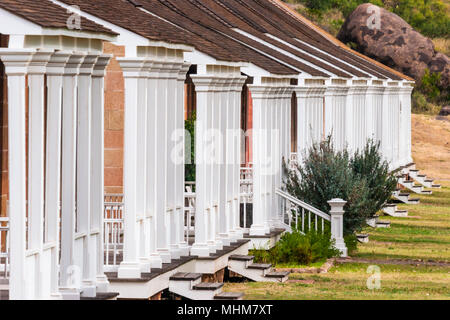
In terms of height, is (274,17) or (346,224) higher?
(274,17)

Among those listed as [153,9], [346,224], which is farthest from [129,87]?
[346,224]

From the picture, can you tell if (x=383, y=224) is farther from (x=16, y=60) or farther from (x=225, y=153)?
(x=16, y=60)

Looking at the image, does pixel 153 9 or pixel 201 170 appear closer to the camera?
pixel 201 170

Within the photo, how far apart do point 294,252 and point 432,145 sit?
133 feet

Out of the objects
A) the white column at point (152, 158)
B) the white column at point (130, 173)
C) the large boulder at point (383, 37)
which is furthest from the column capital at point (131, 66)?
the large boulder at point (383, 37)

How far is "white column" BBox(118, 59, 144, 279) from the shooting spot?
1479 cm

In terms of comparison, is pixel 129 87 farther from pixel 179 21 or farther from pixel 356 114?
pixel 356 114

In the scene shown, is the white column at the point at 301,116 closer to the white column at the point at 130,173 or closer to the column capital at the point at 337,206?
the column capital at the point at 337,206

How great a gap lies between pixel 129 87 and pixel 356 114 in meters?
19.0

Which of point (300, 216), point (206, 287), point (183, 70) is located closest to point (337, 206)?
point (300, 216)

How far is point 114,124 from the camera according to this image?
69.8ft

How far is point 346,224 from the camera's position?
2470cm

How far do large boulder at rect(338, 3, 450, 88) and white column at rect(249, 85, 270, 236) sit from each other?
4260 centimetres

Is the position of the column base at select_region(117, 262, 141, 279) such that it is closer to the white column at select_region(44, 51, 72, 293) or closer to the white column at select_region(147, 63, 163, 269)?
the white column at select_region(147, 63, 163, 269)
